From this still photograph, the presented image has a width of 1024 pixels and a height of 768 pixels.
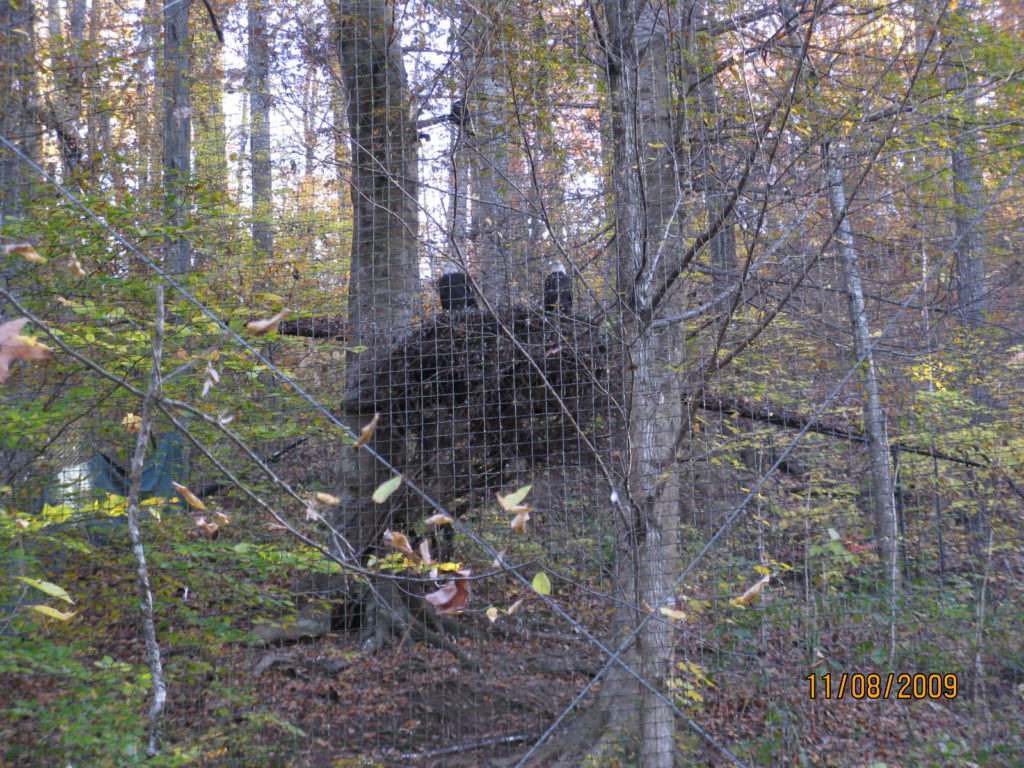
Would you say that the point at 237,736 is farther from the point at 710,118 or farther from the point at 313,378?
the point at 710,118

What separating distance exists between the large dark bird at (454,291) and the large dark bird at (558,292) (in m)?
0.36

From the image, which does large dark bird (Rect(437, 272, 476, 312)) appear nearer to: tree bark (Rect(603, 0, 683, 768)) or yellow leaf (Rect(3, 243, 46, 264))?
tree bark (Rect(603, 0, 683, 768))

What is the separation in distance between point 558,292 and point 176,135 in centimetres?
387

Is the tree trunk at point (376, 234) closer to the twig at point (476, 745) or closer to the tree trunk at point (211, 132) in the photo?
the tree trunk at point (211, 132)

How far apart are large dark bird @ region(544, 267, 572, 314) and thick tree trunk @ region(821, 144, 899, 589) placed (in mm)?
1102

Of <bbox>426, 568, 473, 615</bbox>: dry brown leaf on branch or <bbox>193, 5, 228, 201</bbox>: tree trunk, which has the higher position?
<bbox>193, 5, 228, 201</bbox>: tree trunk

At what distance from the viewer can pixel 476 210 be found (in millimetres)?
3645

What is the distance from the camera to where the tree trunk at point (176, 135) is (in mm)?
3322

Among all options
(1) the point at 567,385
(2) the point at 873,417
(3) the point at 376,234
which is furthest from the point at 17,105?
(2) the point at 873,417

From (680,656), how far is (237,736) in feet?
6.51

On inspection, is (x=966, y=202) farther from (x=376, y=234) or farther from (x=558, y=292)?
(x=376, y=234)

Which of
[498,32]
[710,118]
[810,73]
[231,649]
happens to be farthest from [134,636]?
[810,73]

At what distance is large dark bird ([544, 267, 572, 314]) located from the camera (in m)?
3.14

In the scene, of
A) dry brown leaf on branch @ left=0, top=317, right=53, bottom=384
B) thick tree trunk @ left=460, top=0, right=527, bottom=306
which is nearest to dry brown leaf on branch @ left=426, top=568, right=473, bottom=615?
dry brown leaf on branch @ left=0, top=317, right=53, bottom=384
